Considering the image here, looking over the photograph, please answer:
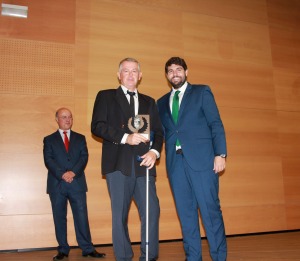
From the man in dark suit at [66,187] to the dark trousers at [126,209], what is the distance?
3.89 feet

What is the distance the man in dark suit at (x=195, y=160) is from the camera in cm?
→ 247

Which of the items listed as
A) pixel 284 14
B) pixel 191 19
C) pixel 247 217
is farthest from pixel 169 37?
pixel 247 217

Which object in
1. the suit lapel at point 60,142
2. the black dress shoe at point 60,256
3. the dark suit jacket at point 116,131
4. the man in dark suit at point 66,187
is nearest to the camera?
the dark suit jacket at point 116,131

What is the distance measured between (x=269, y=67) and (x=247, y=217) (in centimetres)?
249

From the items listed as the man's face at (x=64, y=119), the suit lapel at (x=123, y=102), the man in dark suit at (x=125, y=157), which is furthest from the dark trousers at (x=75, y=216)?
the suit lapel at (x=123, y=102)

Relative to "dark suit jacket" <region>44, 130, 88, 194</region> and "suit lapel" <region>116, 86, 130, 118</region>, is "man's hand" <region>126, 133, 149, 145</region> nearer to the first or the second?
"suit lapel" <region>116, 86, 130, 118</region>

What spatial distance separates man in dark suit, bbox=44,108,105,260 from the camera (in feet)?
11.0

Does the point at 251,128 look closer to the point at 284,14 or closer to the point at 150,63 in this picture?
the point at 150,63

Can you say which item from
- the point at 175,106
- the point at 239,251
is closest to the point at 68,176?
the point at 175,106

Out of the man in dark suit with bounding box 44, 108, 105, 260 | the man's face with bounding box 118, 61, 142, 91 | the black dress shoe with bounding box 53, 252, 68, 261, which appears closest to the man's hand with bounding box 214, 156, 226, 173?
the man's face with bounding box 118, 61, 142, 91

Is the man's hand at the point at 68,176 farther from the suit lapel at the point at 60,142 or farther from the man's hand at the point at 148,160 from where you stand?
the man's hand at the point at 148,160

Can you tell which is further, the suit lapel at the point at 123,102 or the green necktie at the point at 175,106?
the green necktie at the point at 175,106

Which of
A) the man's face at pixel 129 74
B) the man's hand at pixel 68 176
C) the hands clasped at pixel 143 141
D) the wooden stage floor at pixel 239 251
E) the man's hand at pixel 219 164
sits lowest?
the wooden stage floor at pixel 239 251

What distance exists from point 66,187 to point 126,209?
1.36 metres
